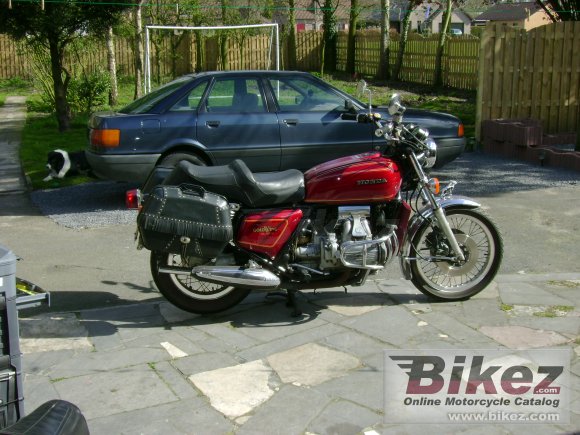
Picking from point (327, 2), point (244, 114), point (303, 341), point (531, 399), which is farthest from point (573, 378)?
point (327, 2)

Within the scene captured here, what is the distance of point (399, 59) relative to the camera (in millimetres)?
25156

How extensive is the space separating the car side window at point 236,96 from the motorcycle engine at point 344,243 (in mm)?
4176

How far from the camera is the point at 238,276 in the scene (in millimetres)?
5152

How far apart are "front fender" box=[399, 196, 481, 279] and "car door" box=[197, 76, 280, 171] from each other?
387 centimetres

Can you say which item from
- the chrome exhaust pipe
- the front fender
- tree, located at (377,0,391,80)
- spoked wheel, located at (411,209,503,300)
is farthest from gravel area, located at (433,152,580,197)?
tree, located at (377,0,391,80)

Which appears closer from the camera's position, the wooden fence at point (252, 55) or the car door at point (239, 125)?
the car door at point (239, 125)

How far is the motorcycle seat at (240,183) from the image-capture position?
17.1ft

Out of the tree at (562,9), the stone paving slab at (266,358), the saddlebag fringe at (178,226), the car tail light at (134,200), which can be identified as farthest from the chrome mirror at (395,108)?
the tree at (562,9)

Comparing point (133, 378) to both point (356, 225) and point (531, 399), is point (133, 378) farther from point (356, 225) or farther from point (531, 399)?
point (531, 399)

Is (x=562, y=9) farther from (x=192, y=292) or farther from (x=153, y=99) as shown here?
(x=192, y=292)

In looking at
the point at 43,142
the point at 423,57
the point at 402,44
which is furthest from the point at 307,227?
the point at 402,44

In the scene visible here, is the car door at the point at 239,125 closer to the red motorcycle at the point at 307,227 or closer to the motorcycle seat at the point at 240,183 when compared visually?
the red motorcycle at the point at 307,227

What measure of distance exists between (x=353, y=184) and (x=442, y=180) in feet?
18.4

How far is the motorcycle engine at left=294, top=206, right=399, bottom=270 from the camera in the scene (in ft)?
17.3
